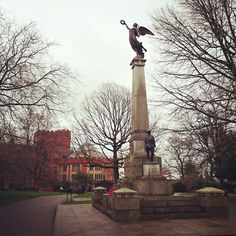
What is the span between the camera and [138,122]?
52.9 feet

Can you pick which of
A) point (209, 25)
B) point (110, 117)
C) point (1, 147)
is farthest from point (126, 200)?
point (110, 117)

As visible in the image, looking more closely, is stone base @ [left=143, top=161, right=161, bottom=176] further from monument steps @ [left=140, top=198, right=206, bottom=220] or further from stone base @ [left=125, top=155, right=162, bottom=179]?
monument steps @ [left=140, top=198, right=206, bottom=220]

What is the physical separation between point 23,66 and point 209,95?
9313mm

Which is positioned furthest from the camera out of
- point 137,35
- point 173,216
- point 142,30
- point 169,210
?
point 137,35

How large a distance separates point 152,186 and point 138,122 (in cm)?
362

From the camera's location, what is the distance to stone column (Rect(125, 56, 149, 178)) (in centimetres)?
1516

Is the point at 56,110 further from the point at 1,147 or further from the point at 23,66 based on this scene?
the point at 1,147

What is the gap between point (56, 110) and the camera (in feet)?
55.3

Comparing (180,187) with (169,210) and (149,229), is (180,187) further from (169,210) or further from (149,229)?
(149,229)

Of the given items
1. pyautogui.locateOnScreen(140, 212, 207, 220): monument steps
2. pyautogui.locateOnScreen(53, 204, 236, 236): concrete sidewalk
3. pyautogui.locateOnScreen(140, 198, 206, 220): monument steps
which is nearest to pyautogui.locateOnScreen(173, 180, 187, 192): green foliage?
pyautogui.locateOnScreen(140, 198, 206, 220): monument steps

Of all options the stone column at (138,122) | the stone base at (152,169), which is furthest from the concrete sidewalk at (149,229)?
the stone column at (138,122)

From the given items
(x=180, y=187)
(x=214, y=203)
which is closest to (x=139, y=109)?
(x=214, y=203)

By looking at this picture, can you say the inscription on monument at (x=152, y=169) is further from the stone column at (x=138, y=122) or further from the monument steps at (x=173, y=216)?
the monument steps at (x=173, y=216)

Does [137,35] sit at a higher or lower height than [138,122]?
higher
